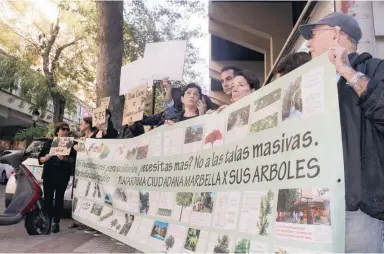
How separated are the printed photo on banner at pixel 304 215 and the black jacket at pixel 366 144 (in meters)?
0.15

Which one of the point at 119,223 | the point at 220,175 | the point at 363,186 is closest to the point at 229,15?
the point at 119,223

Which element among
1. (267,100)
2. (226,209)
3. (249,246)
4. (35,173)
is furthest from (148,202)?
(35,173)

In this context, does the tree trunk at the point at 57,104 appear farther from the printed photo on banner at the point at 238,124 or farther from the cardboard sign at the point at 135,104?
the printed photo on banner at the point at 238,124

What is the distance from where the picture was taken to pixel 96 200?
477 centimetres

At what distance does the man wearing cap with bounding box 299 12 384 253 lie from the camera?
5.95 feet

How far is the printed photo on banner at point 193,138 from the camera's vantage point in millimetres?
3074

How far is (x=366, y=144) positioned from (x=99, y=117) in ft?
12.6

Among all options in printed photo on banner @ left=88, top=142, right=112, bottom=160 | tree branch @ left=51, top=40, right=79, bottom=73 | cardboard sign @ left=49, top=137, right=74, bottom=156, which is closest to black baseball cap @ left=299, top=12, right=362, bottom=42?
printed photo on banner @ left=88, top=142, right=112, bottom=160

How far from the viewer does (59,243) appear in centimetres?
463

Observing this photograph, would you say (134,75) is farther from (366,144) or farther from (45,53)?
(45,53)

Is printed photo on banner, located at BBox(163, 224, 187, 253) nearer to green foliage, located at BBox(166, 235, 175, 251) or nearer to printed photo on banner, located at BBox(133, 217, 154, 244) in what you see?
green foliage, located at BBox(166, 235, 175, 251)

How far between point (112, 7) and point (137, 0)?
9476 millimetres

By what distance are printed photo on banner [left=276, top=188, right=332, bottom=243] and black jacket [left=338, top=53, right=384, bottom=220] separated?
15cm

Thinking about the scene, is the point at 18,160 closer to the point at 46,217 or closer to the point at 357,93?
the point at 46,217
